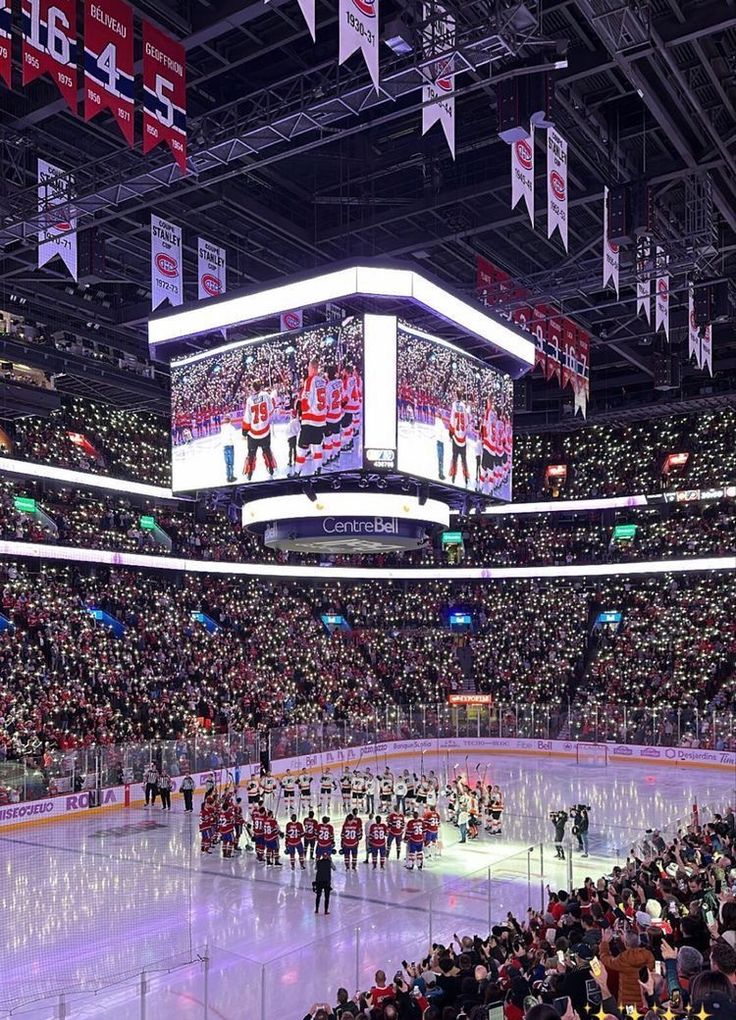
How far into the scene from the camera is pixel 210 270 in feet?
64.7

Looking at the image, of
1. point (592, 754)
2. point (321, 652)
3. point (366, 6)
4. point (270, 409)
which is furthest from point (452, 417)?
point (321, 652)

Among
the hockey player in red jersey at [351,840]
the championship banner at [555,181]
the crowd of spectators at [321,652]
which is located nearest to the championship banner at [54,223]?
the championship banner at [555,181]

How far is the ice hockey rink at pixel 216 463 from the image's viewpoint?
1903 cm

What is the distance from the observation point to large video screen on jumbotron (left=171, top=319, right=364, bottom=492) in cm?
1825

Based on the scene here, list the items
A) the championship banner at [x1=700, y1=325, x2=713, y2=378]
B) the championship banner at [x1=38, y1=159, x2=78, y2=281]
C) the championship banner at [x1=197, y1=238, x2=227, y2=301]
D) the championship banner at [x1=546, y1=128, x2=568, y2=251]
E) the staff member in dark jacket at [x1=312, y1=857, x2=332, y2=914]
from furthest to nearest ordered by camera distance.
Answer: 1. the championship banner at [x1=700, y1=325, x2=713, y2=378]
2. the championship banner at [x1=197, y1=238, x2=227, y2=301]
3. the championship banner at [x1=38, y1=159, x2=78, y2=281]
4. the staff member in dark jacket at [x1=312, y1=857, x2=332, y2=914]
5. the championship banner at [x1=546, y1=128, x2=568, y2=251]

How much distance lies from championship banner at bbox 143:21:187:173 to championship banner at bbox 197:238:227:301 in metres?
6.79

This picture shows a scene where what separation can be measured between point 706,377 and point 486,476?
18.6 meters

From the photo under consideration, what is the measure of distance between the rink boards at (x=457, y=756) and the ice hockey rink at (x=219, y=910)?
663 mm

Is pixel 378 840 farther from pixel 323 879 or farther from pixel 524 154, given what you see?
pixel 524 154

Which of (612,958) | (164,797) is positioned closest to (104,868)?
(164,797)

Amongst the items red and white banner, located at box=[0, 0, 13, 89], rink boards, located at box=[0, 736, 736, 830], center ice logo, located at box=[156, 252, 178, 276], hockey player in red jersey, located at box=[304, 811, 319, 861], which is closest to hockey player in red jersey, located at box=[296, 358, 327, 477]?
center ice logo, located at box=[156, 252, 178, 276]

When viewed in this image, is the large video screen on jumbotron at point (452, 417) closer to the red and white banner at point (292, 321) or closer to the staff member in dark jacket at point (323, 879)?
the red and white banner at point (292, 321)

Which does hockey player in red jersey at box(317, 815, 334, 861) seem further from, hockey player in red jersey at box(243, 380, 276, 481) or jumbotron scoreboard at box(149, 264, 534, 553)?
hockey player in red jersey at box(243, 380, 276, 481)

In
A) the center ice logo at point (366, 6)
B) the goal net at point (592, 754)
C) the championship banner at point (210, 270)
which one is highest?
the championship banner at point (210, 270)
